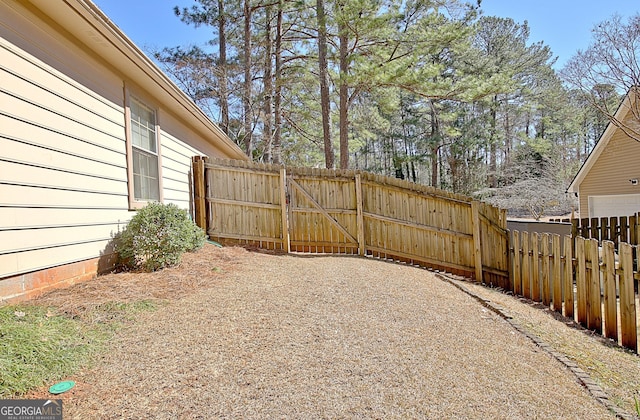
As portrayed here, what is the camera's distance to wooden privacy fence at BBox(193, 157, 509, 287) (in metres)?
6.57

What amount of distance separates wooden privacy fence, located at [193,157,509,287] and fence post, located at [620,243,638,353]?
104 inches

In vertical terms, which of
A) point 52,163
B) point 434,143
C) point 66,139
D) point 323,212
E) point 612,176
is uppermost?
point 434,143

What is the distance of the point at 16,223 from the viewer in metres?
3.20

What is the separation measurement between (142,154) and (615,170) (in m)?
15.3

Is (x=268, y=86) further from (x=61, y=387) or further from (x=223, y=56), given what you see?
(x=61, y=387)

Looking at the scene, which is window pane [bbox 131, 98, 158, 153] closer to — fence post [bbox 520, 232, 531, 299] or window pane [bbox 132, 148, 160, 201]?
window pane [bbox 132, 148, 160, 201]

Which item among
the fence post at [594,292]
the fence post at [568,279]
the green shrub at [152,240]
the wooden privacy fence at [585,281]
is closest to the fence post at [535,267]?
the wooden privacy fence at [585,281]

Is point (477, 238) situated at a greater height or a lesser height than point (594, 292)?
greater

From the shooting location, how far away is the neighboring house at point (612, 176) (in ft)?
39.4

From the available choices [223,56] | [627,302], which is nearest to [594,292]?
[627,302]

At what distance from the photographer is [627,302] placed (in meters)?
3.81

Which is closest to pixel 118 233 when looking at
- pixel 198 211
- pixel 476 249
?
pixel 198 211

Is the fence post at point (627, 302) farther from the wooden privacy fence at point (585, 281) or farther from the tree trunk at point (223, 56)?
the tree trunk at point (223, 56)

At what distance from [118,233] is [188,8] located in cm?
1431
